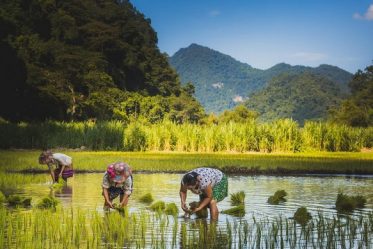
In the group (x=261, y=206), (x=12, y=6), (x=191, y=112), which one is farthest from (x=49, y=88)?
(x=261, y=206)

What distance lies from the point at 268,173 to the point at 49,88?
3639cm

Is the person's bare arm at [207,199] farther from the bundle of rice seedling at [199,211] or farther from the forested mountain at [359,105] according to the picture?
the forested mountain at [359,105]

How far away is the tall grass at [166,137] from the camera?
41750 millimetres

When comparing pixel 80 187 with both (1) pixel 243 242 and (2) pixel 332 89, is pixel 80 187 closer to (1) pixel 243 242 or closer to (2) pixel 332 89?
(1) pixel 243 242

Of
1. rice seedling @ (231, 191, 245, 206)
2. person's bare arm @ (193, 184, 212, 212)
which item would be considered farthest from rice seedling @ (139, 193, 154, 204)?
person's bare arm @ (193, 184, 212, 212)

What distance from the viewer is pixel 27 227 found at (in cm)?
1080

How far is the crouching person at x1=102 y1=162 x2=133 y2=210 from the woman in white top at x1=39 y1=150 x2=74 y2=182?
218 inches

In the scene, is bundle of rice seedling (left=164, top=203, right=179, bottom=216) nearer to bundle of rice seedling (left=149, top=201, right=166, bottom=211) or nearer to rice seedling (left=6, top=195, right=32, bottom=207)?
bundle of rice seedling (left=149, top=201, right=166, bottom=211)

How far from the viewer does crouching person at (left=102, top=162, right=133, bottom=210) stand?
13102 millimetres

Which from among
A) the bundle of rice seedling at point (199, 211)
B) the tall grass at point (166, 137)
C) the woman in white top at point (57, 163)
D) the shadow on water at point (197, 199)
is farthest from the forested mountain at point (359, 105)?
the bundle of rice seedling at point (199, 211)

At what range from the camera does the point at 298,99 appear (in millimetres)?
143375

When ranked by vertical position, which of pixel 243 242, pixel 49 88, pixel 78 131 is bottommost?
pixel 243 242

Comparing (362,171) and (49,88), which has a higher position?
(49,88)

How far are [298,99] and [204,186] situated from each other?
5266 inches
